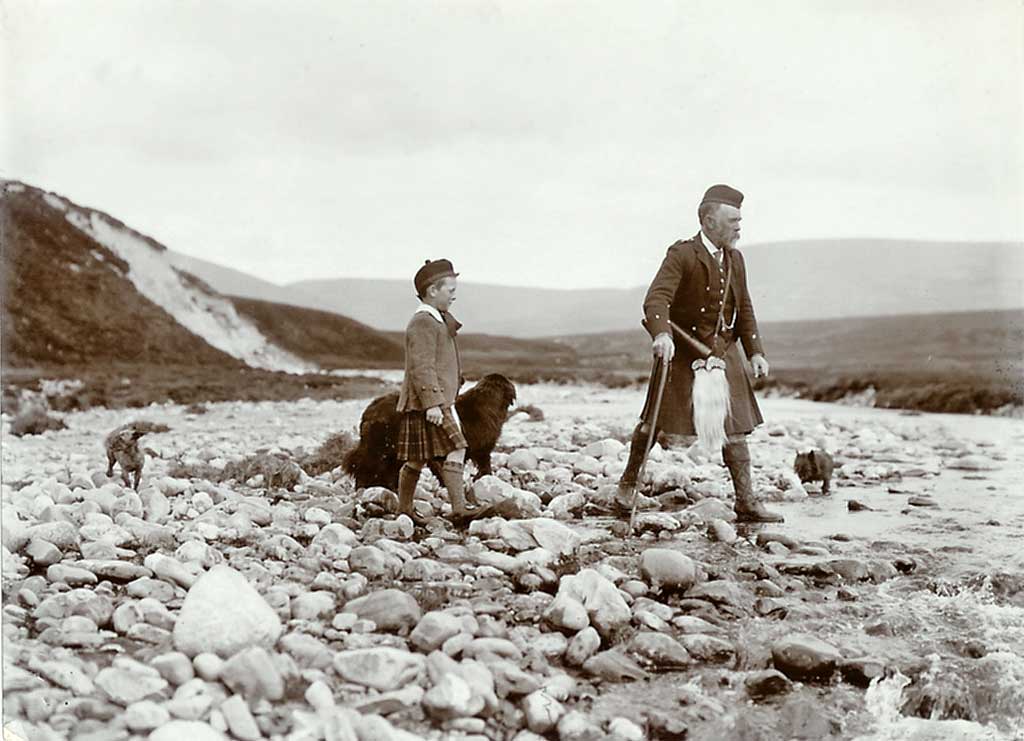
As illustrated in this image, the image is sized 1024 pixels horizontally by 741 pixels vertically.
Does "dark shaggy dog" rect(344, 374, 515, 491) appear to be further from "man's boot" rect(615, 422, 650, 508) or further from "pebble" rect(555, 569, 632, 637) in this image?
"pebble" rect(555, 569, 632, 637)

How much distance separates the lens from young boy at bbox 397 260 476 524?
3.87 meters

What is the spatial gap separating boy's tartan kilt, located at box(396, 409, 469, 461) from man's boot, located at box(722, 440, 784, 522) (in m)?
1.30

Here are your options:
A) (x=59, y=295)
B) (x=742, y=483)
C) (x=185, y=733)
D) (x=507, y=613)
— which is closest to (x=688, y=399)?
(x=742, y=483)

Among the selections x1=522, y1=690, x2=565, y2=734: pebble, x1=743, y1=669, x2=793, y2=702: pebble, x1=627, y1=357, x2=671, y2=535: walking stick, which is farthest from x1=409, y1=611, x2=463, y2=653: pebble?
x1=627, y1=357, x2=671, y2=535: walking stick

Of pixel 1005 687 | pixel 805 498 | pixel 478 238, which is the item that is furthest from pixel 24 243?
pixel 1005 687

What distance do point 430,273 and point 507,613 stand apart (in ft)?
5.35

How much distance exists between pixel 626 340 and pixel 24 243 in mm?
3704

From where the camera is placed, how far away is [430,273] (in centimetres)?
388

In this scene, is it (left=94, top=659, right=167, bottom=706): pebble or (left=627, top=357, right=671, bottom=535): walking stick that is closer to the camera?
(left=94, top=659, right=167, bottom=706): pebble

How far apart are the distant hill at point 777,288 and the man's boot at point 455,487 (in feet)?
2.53

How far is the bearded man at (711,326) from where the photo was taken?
13.3 feet

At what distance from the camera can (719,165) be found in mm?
4031

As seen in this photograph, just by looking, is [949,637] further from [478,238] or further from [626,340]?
[626,340]

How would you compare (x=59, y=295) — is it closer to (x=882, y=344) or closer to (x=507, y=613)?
(x=507, y=613)
